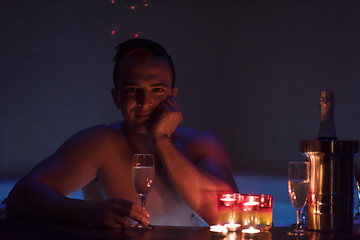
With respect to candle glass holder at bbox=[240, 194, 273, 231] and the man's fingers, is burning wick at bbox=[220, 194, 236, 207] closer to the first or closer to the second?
candle glass holder at bbox=[240, 194, 273, 231]

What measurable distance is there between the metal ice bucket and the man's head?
65 centimetres

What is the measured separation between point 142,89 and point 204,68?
5.82 metres

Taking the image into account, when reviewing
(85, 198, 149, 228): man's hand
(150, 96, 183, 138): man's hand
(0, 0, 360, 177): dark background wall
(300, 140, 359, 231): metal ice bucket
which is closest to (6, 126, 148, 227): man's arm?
(85, 198, 149, 228): man's hand

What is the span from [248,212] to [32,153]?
16.7 ft

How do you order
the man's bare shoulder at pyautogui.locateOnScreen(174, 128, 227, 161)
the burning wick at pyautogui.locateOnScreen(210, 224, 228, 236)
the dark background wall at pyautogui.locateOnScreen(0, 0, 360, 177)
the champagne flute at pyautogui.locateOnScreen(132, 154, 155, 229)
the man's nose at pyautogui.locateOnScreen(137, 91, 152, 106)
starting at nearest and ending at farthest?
the burning wick at pyautogui.locateOnScreen(210, 224, 228, 236) < the champagne flute at pyautogui.locateOnScreen(132, 154, 155, 229) < the man's nose at pyautogui.locateOnScreen(137, 91, 152, 106) < the man's bare shoulder at pyautogui.locateOnScreen(174, 128, 227, 161) < the dark background wall at pyautogui.locateOnScreen(0, 0, 360, 177)

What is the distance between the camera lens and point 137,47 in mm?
1862

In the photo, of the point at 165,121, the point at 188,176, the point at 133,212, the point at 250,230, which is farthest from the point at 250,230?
the point at 165,121

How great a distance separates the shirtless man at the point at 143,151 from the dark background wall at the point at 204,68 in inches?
163

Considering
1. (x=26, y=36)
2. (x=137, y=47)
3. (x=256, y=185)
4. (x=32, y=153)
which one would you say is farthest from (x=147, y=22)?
(x=137, y=47)

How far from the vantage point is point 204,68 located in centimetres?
760

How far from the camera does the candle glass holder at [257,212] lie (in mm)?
1285

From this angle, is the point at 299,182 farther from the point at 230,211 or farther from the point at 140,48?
the point at 140,48

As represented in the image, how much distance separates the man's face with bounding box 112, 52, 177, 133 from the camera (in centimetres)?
182

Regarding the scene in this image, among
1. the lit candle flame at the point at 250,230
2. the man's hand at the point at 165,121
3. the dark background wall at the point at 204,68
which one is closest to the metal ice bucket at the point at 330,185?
the lit candle flame at the point at 250,230
